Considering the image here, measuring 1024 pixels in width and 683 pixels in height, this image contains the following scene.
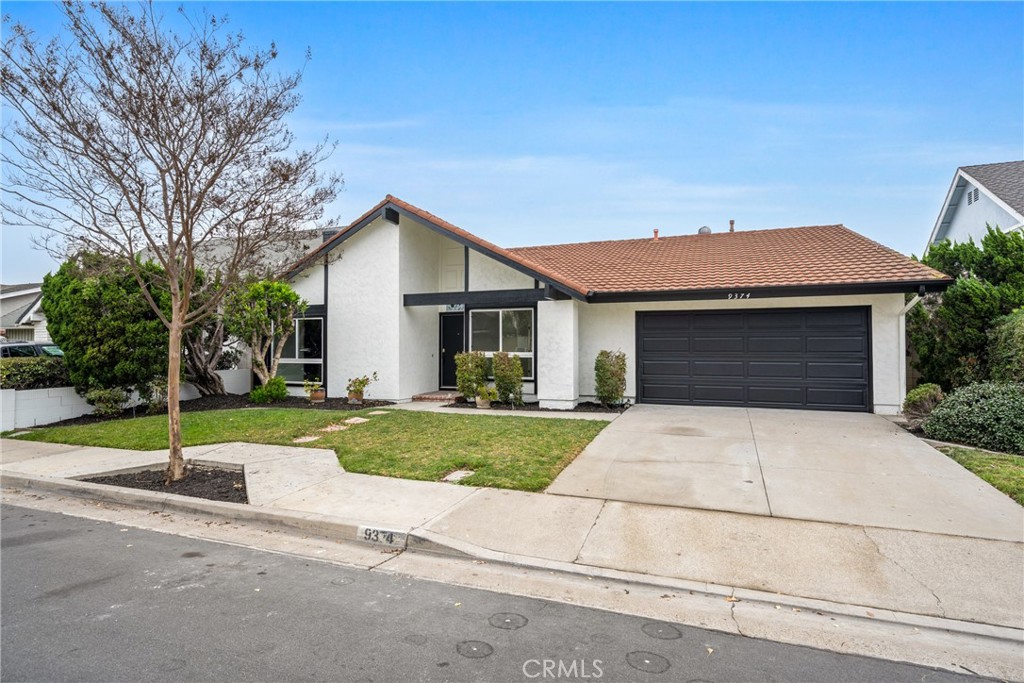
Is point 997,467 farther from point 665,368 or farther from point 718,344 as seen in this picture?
point 665,368

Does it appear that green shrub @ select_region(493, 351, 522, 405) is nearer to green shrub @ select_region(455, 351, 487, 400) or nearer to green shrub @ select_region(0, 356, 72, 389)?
green shrub @ select_region(455, 351, 487, 400)

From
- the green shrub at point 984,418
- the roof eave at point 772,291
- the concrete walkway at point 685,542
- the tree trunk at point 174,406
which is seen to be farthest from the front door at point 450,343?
the green shrub at point 984,418

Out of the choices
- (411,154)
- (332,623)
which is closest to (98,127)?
(332,623)

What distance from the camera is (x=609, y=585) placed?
4.14 m

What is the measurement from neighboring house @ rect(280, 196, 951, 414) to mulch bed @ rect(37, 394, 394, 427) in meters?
0.73

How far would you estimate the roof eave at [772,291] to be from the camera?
35.3ft

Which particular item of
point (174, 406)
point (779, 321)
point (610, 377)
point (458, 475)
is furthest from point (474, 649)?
point (779, 321)

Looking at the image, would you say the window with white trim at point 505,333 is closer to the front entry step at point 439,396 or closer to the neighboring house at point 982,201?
the front entry step at point 439,396

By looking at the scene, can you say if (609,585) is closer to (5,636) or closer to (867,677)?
(867,677)

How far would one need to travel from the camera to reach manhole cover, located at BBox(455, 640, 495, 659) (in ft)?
10.2

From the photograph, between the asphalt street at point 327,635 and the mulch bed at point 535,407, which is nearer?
the asphalt street at point 327,635

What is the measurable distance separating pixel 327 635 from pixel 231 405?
12062 mm

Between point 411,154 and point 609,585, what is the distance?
15009 millimetres

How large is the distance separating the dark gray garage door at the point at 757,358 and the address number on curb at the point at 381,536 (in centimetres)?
943
